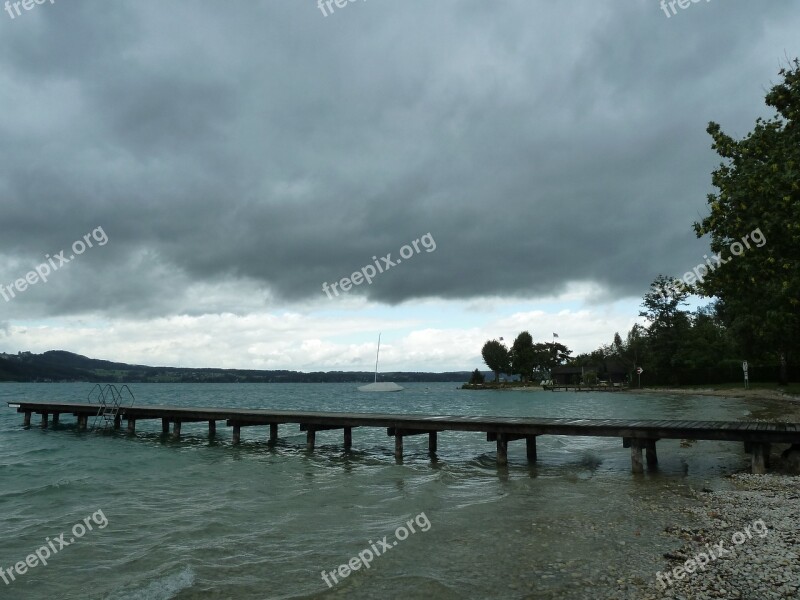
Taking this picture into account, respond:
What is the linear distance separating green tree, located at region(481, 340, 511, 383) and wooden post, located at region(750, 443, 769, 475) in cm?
14467

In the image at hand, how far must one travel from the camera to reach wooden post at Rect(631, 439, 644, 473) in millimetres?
16344

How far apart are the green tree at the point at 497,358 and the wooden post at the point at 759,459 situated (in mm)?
144668

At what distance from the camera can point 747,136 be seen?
65.0ft

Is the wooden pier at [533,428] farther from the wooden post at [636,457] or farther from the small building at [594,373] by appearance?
the small building at [594,373]

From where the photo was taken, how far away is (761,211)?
17.8 meters

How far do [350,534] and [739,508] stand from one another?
24.6ft

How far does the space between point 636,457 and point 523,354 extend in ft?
440

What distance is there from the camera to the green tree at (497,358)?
Result: 159 metres

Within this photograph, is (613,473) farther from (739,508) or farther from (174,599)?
(174,599)

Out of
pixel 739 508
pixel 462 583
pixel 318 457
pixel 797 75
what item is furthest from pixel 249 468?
pixel 797 75

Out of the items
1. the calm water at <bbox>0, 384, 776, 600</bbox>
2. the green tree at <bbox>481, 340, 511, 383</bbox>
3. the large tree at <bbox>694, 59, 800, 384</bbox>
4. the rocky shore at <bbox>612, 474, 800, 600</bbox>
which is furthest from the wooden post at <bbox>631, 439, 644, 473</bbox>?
the green tree at <bbox>481, 340, 511, 383</bbox>

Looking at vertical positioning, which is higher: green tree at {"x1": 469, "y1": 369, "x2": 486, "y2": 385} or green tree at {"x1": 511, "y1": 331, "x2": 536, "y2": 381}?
green tree at {"x1": 511, "y1": 331, "x2": 536, "y2": 381}

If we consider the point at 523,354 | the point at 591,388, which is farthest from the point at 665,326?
the point at 523,354

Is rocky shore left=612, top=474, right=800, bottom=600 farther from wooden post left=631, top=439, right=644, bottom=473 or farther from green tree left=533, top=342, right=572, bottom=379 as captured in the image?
green tree left=533, top=342, right=572, bottom=379
